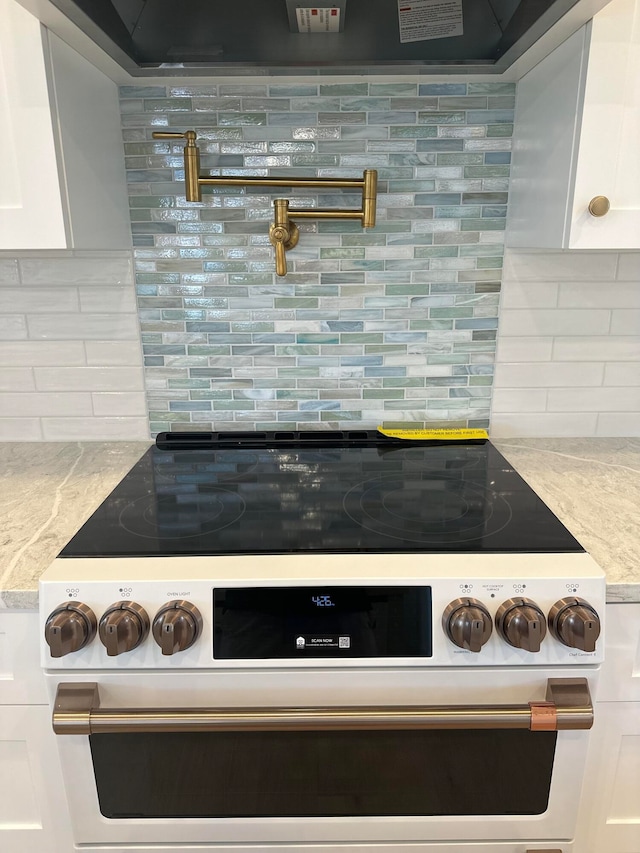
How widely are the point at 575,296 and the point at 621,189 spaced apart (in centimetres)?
43

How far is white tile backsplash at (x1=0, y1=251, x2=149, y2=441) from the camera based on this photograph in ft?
4.81

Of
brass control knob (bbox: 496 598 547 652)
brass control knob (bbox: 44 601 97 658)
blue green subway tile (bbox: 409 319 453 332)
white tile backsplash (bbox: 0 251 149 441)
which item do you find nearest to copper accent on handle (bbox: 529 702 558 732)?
brass control knob (bbox: 496 598 547 652)

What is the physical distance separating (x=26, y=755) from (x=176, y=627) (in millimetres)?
454

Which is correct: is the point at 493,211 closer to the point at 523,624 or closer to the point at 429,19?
the point at 429,19

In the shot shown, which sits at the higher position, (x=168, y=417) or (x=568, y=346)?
(x=568, y=346)

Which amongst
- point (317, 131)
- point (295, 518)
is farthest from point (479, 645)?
point (317, 131)

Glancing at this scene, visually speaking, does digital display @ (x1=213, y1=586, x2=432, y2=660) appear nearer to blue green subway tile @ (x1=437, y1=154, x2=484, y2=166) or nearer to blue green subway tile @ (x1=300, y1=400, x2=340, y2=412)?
blue green subway tile @ (x1=300, y1=400, x2=340, y2=412)

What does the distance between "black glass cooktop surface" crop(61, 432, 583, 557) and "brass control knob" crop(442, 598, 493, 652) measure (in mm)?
115

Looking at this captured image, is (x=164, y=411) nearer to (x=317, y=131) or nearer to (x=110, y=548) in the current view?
(x=110, y=548)

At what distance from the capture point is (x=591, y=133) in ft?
3.46

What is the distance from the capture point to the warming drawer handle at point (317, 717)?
Answer: 925 millimetres

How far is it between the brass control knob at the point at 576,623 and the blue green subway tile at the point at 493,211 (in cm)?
94

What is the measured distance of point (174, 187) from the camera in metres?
1.42

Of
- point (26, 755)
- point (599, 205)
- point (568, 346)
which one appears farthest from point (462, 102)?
point (26, 755)
